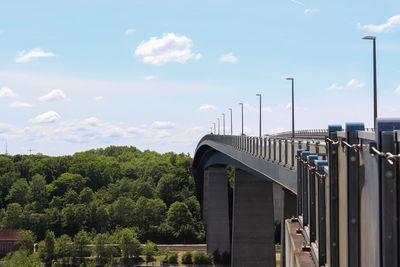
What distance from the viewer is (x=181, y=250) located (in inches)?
3403

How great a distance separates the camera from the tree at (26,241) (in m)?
89.1

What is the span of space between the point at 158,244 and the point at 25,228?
26490mm

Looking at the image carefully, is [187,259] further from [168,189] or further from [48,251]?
[168,189]

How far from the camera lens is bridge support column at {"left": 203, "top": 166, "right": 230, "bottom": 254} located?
242 ft

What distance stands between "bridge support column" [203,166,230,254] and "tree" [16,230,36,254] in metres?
31.4

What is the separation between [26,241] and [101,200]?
24.8 metres

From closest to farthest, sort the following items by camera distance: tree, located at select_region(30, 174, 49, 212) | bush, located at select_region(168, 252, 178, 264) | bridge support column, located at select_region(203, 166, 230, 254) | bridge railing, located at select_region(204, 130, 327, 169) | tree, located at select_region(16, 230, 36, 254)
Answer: bridge railing, located at select_region(204, 130, 327, 169)
bridge support column, located at select_region(203, 166, 230, 254)
bush, located at select_region(168, 252, 178, 264)
tree, located at select_region(16, 230, 36, 254)
tree, located at select_region(30, 174, 49, 212)

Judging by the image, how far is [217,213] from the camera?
75.6m

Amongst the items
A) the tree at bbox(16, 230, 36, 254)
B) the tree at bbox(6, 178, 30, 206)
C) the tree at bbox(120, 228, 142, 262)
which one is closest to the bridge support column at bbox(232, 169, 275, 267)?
the tree at bbox(120, 228, 142, 262)

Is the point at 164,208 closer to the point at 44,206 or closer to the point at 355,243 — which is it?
the point at 44,206

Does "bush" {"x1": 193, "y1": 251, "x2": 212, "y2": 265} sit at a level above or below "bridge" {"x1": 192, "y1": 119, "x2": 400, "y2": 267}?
below

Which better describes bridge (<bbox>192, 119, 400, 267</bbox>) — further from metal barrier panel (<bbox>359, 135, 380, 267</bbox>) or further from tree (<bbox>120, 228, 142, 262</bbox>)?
tree (<bbox>120, 228, 142, 262</bbox>)

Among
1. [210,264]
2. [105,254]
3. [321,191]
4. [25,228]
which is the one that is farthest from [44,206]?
[321,191]

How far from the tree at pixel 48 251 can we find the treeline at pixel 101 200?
458 inches
